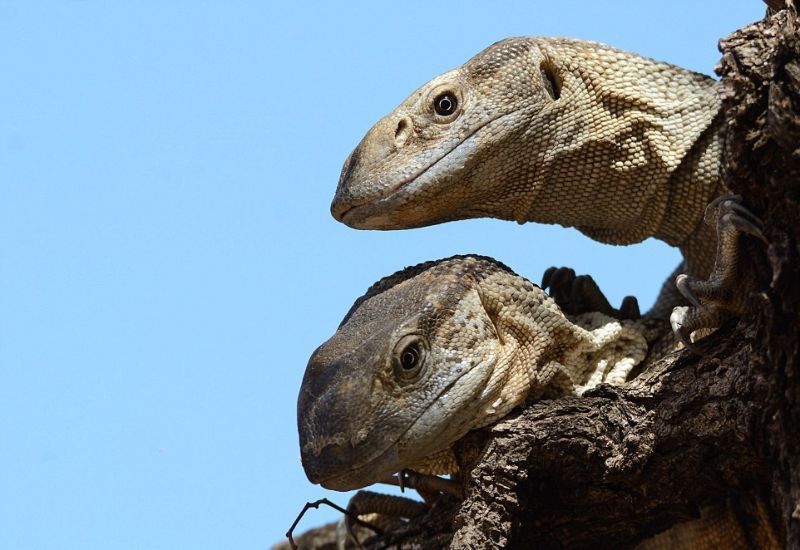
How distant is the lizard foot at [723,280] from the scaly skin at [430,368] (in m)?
1.07

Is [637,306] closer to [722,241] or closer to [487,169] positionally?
[487,169]

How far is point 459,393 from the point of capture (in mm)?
7867

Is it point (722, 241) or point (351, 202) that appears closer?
point (722, 241)

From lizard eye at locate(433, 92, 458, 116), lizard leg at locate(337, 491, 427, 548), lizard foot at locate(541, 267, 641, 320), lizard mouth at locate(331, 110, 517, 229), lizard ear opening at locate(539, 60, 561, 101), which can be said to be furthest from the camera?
lizard leg at locate(337, 491, 427, 548)

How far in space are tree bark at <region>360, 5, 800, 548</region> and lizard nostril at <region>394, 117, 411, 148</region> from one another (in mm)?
1629

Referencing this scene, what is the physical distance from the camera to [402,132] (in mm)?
8711

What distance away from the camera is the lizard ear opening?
28.9 ft

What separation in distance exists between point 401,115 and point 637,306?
184 cm

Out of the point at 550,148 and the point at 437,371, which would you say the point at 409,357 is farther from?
the point at 550,148

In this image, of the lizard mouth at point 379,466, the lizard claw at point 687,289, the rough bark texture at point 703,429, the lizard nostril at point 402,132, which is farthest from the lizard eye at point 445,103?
the lizard claw at point 687,289

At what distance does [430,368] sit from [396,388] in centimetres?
20

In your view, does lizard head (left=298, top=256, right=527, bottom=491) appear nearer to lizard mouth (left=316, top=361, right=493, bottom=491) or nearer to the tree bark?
lizard mouth (left=316, top=361, right=493, bottom=491)

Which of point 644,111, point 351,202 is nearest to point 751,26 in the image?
point 644,111

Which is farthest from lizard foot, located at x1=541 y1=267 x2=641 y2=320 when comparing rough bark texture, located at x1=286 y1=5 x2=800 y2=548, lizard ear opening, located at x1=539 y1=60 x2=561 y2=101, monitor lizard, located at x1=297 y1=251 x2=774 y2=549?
rough bark texture, located at x1=286 y1=5 x2=800 y2=548
